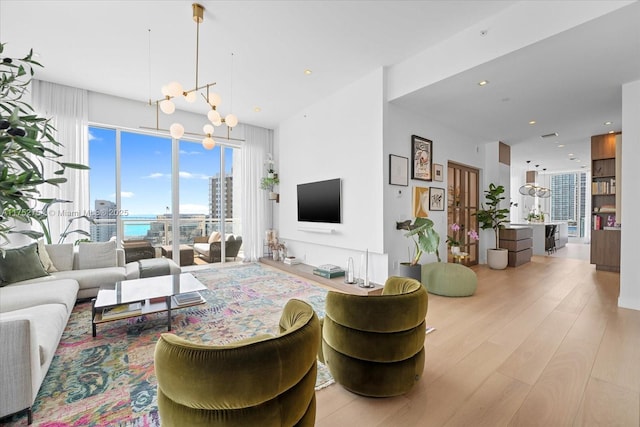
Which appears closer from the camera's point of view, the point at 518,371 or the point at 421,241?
the point at 518,371

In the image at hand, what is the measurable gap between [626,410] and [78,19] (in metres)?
5.74

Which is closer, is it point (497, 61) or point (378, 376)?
point (378, 376)

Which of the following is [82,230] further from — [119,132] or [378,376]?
[378,376]

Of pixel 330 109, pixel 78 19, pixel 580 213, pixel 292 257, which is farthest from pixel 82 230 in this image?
pixel 580 213

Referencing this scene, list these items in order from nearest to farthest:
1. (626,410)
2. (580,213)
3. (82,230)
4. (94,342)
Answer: (626,410) → (94,342) → (82,230) → (580,213)

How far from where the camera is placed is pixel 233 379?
1.14 m

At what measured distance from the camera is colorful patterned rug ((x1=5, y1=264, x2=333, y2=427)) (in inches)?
71.9

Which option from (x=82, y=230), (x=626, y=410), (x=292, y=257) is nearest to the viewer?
(x=626, y=410)

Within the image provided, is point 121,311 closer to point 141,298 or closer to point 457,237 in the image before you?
point 141,298

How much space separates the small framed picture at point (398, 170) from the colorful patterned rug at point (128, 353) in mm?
2011

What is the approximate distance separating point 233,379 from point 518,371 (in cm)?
220

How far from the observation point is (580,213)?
36.4ft

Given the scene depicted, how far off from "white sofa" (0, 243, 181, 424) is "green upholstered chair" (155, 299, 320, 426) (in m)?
1.10

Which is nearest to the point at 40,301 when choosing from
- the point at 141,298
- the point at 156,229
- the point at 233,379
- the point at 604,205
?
the point at 141,298
